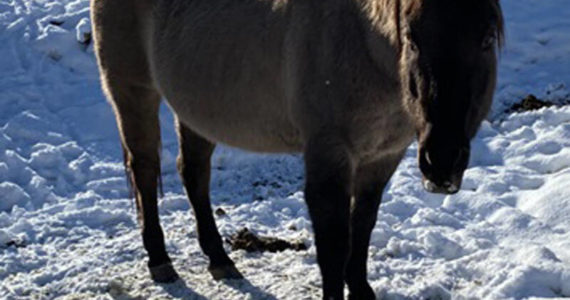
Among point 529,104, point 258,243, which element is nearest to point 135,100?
point 258,243

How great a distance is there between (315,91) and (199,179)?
5.64 ft

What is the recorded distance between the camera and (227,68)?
14.2ft

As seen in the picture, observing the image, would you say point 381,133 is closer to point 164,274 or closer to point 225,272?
point 225,272

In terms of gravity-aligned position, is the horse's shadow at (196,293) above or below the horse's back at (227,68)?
below

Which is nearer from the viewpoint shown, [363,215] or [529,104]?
[363,215]

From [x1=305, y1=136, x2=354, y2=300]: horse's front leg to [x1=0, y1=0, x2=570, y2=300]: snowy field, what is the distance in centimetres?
57

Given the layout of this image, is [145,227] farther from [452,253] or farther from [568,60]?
[568,60]

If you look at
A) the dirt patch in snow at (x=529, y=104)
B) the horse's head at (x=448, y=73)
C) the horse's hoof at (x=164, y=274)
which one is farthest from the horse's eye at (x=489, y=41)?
the dirt patch in snow at (x=529, y=104)

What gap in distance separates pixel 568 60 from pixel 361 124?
17.3ft

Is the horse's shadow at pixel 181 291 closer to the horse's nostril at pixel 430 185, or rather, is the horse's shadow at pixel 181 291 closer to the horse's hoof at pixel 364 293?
the horse's hoof at pixel 364 293

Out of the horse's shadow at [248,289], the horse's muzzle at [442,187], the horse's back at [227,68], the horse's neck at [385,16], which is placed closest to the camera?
the horse's muzzle at [442,187]

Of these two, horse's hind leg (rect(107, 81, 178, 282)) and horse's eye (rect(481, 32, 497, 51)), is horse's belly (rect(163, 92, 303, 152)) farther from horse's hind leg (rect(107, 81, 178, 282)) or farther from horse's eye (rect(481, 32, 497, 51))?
horse's eye (rect(481, 32, 497, 51))

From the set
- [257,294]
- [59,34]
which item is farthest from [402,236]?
[59,34]

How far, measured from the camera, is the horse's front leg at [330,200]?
373 centimetres
